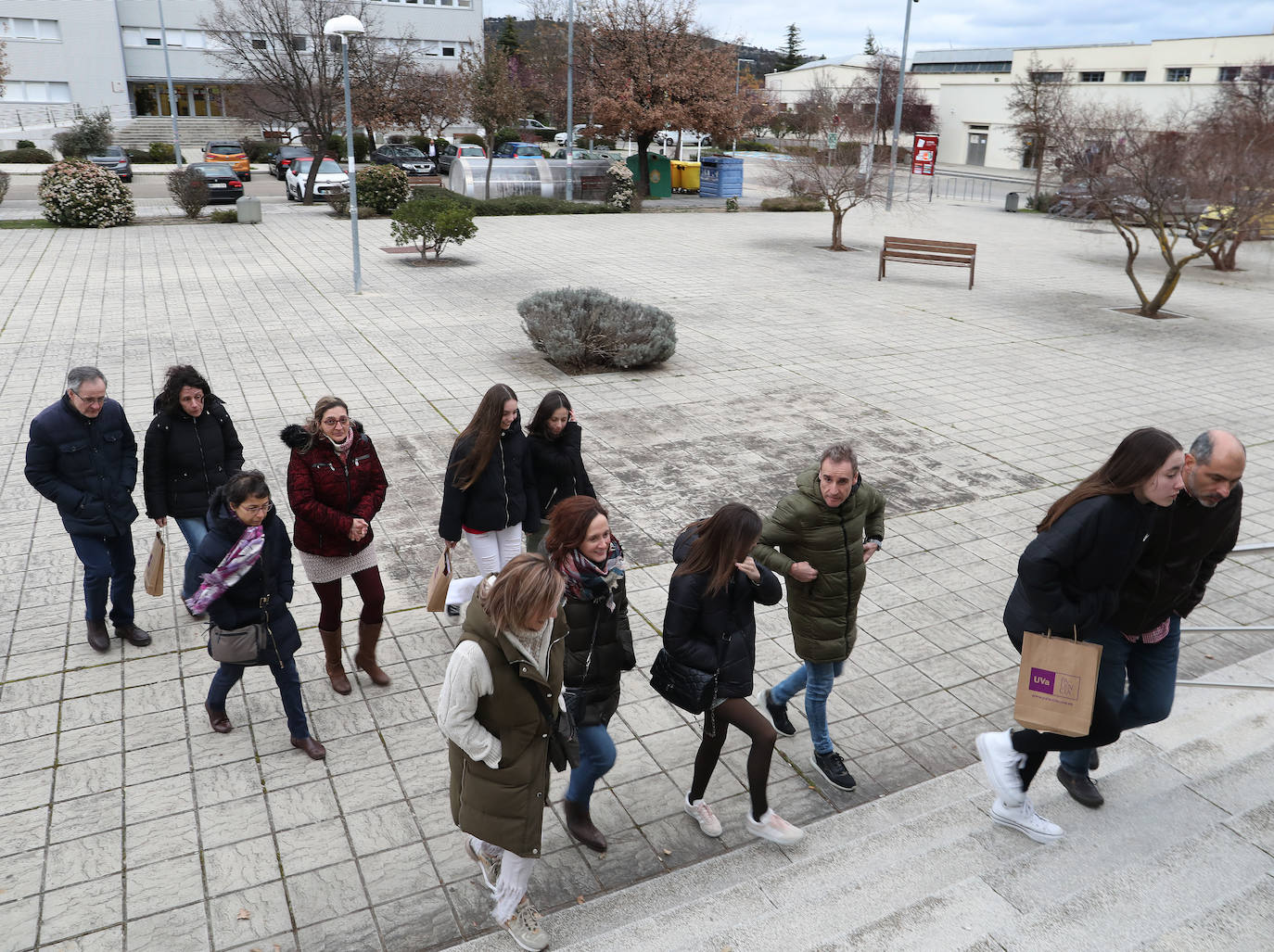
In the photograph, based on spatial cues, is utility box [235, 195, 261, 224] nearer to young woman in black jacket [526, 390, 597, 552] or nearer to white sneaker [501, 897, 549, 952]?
young woman in black jacket [526, 390, 597, 552]

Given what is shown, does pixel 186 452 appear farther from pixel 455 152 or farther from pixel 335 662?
pixel 455 152

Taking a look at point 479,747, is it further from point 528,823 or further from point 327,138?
point 327,138

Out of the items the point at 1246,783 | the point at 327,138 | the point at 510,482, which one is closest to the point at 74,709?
the point at 510,482

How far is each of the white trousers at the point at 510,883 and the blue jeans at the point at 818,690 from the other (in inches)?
64.9

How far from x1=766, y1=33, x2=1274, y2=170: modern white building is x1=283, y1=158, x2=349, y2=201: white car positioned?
37838 mm

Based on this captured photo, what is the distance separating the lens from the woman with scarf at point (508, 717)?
126 inches

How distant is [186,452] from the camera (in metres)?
5.49

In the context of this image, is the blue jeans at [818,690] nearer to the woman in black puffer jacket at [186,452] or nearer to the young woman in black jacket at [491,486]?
the young woman in black jacket at [491,486]

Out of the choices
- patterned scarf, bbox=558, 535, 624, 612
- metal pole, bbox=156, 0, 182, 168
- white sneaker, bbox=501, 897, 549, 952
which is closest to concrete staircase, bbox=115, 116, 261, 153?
metal pole, bbox=156, 0, 182, 168

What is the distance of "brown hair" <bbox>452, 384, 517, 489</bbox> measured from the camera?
17.3 feet

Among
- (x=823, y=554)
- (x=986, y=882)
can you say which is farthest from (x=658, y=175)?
(x=986, y=882)

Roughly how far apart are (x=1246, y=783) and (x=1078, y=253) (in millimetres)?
22509

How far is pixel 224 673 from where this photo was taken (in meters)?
4.73

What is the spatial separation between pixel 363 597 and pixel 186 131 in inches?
2290
